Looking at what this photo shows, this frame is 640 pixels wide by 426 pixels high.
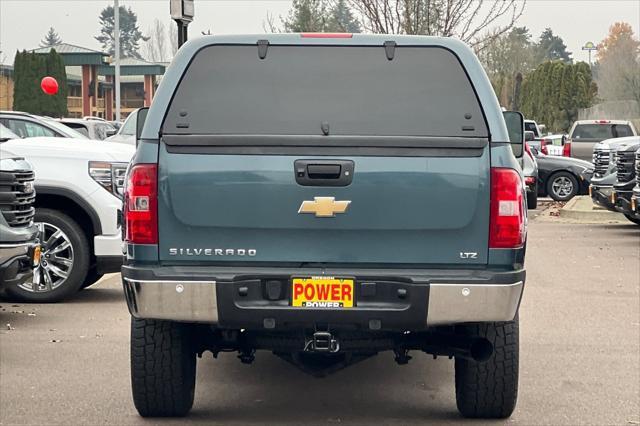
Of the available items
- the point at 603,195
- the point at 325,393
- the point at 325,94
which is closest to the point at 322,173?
the point at 325,94

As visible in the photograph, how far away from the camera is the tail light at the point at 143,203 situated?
587 cm

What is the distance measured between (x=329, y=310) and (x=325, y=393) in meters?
1.70

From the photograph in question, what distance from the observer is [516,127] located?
7117 mm

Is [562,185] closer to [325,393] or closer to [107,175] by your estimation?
[107,175]

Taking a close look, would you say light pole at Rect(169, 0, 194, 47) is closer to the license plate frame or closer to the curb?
the curb

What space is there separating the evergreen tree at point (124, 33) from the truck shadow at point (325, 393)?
144m

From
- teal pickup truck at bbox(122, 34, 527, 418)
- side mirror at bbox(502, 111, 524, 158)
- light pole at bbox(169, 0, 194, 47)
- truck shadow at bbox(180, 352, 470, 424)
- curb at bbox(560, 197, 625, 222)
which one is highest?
light pole at bbox(169, 0, 194, 47)

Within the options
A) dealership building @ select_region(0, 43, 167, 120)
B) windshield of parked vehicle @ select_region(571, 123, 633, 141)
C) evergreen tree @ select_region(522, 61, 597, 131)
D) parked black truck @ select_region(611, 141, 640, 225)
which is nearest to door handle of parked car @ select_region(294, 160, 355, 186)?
parked black truck @ select_region(611, 141, 640, 225)

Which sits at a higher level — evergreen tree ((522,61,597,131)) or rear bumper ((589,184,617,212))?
evergreen tree ((522,61,597,131))

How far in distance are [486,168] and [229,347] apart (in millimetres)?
1660

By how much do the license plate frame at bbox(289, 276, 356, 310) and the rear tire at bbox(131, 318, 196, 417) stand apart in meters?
0.84

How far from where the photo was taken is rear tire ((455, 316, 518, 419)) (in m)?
6.32

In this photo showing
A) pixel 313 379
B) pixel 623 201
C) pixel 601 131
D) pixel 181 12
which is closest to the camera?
pixel 313 379

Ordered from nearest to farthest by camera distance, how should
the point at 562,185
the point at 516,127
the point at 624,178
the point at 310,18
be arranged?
the point at 516,127
the point at 624,178
the point at 562,185
the point at 310,18
